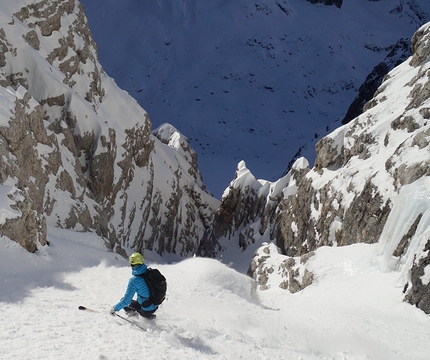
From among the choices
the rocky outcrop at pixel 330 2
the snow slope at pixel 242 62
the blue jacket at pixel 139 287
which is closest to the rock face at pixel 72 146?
the blue jacket at pixel 139 287

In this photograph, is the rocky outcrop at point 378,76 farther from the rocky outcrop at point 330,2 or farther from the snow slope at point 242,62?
the rocky outcrop at point 330,2

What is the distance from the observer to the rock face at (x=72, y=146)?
2305 centimetres

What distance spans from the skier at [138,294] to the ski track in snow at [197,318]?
26 centimetres

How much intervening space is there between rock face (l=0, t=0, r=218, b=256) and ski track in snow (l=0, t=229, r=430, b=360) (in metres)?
2.94

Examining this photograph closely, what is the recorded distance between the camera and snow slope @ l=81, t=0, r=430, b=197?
85000 millimetres

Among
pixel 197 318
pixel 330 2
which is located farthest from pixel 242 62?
pixel 197 318

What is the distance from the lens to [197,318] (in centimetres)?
1036

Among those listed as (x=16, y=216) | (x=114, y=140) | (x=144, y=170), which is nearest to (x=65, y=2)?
(x=114, y=140)

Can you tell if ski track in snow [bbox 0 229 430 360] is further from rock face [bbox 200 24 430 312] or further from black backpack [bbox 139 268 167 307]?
rock face [bbox 200 24 430 312]

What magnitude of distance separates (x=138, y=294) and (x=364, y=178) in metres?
16.5

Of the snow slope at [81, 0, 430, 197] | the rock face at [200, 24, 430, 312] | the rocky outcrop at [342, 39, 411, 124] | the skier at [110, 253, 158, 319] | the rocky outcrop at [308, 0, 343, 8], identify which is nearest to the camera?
the skier at [110, 253, 158, 319]

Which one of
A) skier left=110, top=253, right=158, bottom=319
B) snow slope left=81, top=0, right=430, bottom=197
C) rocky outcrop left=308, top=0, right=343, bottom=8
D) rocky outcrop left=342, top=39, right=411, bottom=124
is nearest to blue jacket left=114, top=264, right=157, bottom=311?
skier left=110, top=253, right=158, bottom=319

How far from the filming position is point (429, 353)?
10.9 metres

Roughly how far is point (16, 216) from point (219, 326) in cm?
897
